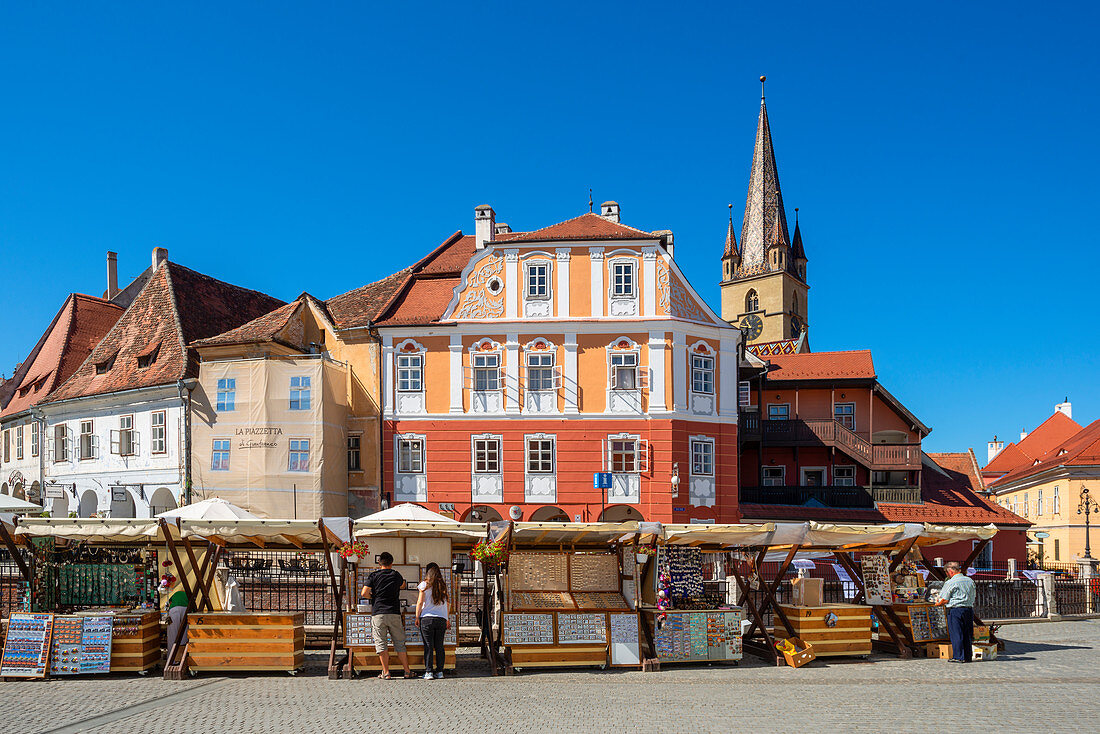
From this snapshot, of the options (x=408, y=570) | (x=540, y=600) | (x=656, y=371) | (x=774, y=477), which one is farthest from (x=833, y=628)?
(x=774, y=477)

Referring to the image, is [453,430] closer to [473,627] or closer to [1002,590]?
[473,627]

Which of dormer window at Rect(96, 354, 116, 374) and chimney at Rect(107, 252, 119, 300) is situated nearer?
dormer window at Rect(96, 354, 116, 374)

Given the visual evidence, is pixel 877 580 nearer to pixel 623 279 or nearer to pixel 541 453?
pixel 541 453

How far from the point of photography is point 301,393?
33.2m

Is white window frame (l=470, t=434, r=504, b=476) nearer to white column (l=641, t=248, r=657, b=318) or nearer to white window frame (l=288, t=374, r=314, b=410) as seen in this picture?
white window frame (l=288, t=374, r=314, b=410)

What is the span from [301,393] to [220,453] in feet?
12.1

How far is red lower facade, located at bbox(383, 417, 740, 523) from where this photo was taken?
32.6 m

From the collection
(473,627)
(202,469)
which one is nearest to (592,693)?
(473,627)

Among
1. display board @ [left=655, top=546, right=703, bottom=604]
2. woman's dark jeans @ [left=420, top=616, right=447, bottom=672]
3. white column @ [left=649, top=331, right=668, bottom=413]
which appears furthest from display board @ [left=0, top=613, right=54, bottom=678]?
white column @ [left=649, top=331, right=668, bottom=413]

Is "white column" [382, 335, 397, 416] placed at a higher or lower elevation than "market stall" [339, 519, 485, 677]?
higher

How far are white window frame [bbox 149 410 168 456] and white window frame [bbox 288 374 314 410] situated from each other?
5.49m

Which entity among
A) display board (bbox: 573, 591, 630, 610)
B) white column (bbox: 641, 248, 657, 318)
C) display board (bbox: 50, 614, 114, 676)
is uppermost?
white column (bbox: 641, 248, 657, 318)

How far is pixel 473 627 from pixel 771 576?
9.30 meters

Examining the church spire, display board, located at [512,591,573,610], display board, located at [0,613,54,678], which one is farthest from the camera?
the church spire
